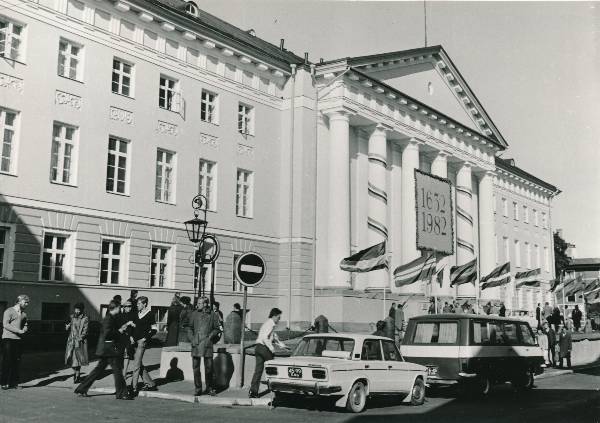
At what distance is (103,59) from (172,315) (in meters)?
11.0

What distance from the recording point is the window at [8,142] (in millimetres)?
22875

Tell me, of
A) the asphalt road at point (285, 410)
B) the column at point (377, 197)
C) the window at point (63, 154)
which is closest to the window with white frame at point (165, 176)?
the window at point (63, 154)

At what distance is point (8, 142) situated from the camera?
909 inches

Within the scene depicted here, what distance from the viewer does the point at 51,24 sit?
2439 centimetres

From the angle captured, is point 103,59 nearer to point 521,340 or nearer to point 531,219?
point 521,340

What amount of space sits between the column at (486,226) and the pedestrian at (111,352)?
3971 centimetres

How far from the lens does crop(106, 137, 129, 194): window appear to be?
26.5 m

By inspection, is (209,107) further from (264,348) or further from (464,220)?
(464,220)

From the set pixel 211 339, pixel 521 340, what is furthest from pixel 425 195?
pixel 211 339

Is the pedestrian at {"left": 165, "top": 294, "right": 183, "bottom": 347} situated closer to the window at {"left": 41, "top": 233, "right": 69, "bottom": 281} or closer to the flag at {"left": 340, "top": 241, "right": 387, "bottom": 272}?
the window at {"left": 41, "top": 233, "right": 69, "bottom": 281}

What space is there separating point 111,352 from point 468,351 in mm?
7499

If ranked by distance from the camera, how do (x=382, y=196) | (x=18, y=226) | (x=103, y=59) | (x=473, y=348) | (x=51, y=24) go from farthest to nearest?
(x=382, y=196) → (x=103, y=59) → (x=51, y=24) → (x=18, y=226) → (x=473, y=348)

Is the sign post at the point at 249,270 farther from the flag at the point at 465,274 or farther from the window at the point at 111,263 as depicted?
the flag at the point at 465,274

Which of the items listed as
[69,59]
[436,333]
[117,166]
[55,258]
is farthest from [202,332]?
[69,59]
